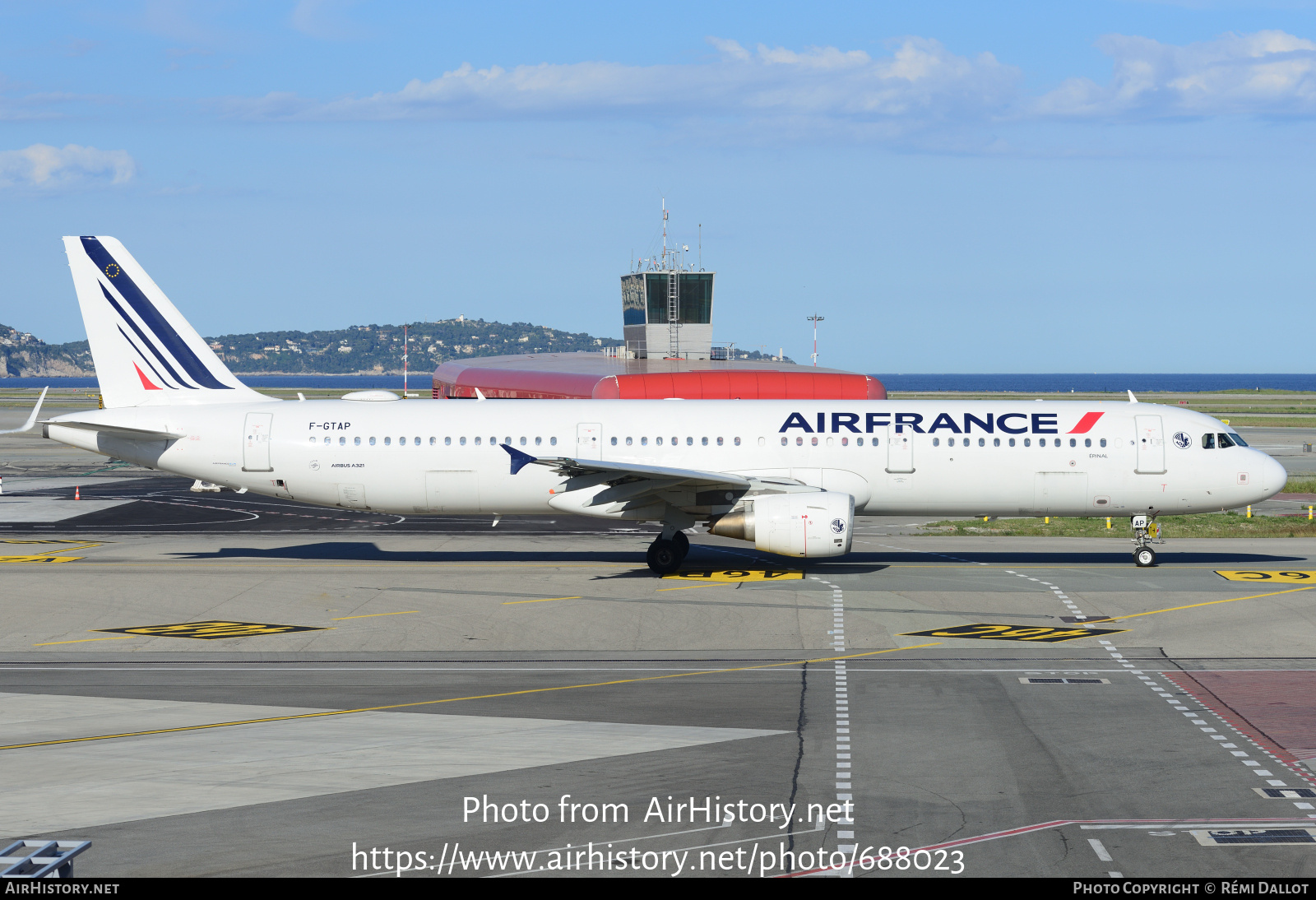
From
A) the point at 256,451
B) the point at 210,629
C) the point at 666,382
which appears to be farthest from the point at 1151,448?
the point at 666,382

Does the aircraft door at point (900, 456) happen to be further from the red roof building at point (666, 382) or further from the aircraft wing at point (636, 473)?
the red roof building at point (666, 382)

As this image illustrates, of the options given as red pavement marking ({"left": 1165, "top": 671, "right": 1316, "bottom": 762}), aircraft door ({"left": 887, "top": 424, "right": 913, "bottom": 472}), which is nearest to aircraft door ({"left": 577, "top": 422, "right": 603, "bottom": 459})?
aircraft door ({"left": 887, "top": 424, "right": 913, "bottom": 472})

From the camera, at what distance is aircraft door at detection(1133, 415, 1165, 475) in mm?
33969

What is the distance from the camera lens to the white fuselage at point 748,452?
3403 centimetres

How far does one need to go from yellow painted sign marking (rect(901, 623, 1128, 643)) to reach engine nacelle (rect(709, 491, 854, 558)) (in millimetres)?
5372

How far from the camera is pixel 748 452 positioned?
3434 centimetres

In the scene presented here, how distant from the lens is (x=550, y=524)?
154 feet

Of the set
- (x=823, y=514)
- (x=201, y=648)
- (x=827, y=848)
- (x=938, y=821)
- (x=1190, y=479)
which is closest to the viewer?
(x=827, y=848)

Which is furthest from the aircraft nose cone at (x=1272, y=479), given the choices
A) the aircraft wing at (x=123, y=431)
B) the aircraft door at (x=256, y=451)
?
the aircraft wing at (x=123, y=431)

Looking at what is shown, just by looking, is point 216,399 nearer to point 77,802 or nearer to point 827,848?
point 77,802

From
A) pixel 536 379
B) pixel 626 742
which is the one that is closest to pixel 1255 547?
pixel 626 742

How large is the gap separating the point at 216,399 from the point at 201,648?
46.8ft

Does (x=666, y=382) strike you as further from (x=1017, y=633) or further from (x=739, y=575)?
(x=1017, y=633)

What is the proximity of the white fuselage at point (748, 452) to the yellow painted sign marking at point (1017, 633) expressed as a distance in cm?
807
